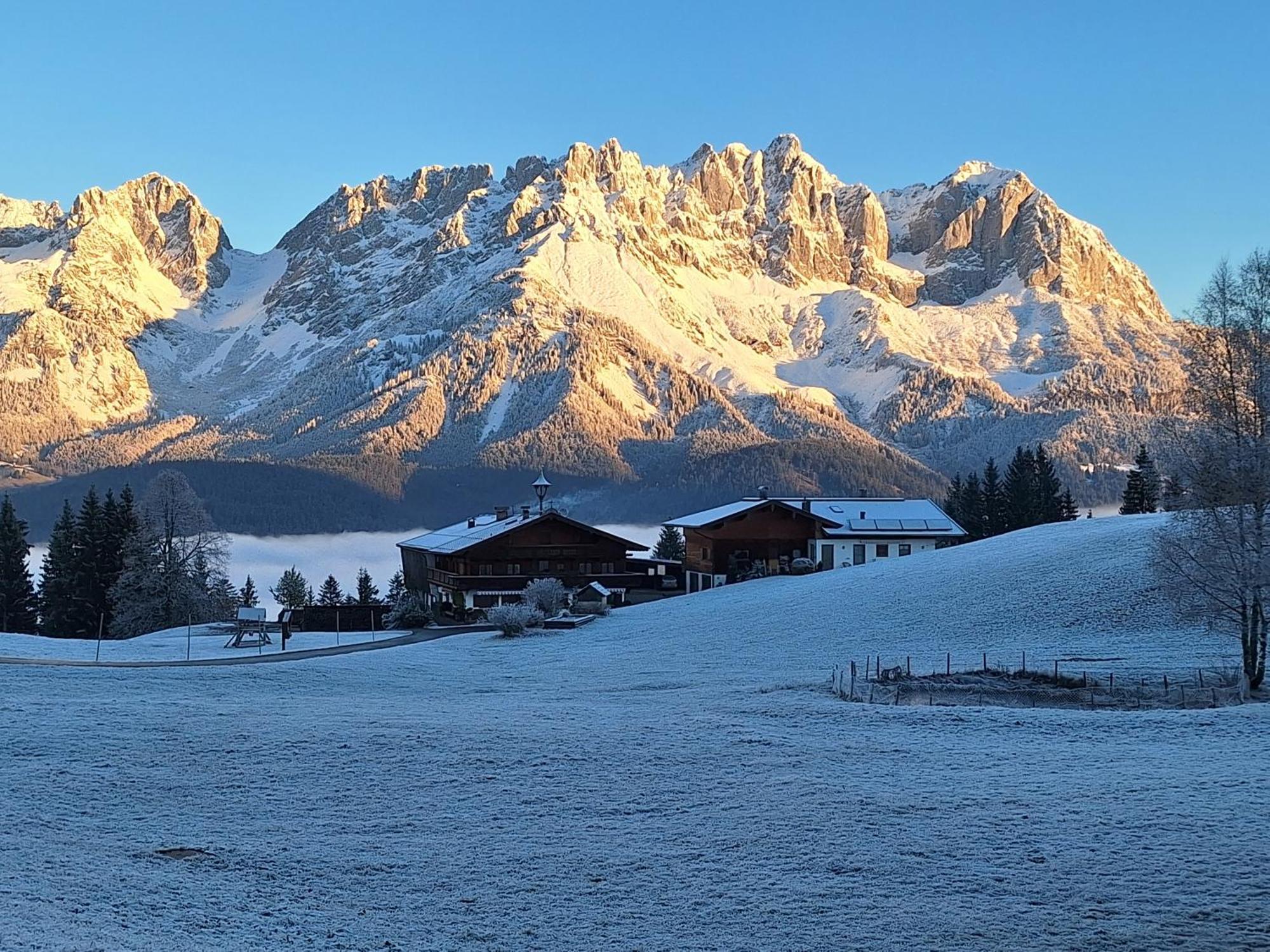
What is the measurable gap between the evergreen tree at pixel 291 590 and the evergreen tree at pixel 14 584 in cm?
4030

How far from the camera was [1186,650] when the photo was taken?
124 ft

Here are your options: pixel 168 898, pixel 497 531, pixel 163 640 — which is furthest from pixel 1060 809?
pixel 497 531

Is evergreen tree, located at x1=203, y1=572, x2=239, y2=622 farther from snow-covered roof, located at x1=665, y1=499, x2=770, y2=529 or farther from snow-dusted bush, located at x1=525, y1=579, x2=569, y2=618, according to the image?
snow-covered roof, located at x1=665, y1=499, x2=770, y2=529

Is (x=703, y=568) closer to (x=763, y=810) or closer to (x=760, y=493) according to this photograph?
(x=760, y=493)

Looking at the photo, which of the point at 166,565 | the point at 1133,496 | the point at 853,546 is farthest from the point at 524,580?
the point at 1133,496

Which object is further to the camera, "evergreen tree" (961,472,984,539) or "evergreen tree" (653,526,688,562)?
"evergreen tree" (653,526,688,562)

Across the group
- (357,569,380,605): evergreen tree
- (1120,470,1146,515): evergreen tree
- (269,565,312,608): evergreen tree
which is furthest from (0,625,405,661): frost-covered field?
(1120,470,1146,515): evergreen tree

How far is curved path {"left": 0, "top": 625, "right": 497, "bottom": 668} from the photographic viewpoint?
40.2m

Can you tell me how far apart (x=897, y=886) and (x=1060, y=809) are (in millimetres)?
4537

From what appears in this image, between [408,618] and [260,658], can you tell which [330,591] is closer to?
[408,618]

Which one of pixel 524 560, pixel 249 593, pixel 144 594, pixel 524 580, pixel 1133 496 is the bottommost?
pixel 144 594

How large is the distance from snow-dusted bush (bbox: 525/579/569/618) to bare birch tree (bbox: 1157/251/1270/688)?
32.8 meters

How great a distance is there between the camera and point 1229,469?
2964 cm

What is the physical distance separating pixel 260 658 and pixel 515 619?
11.5 metres
